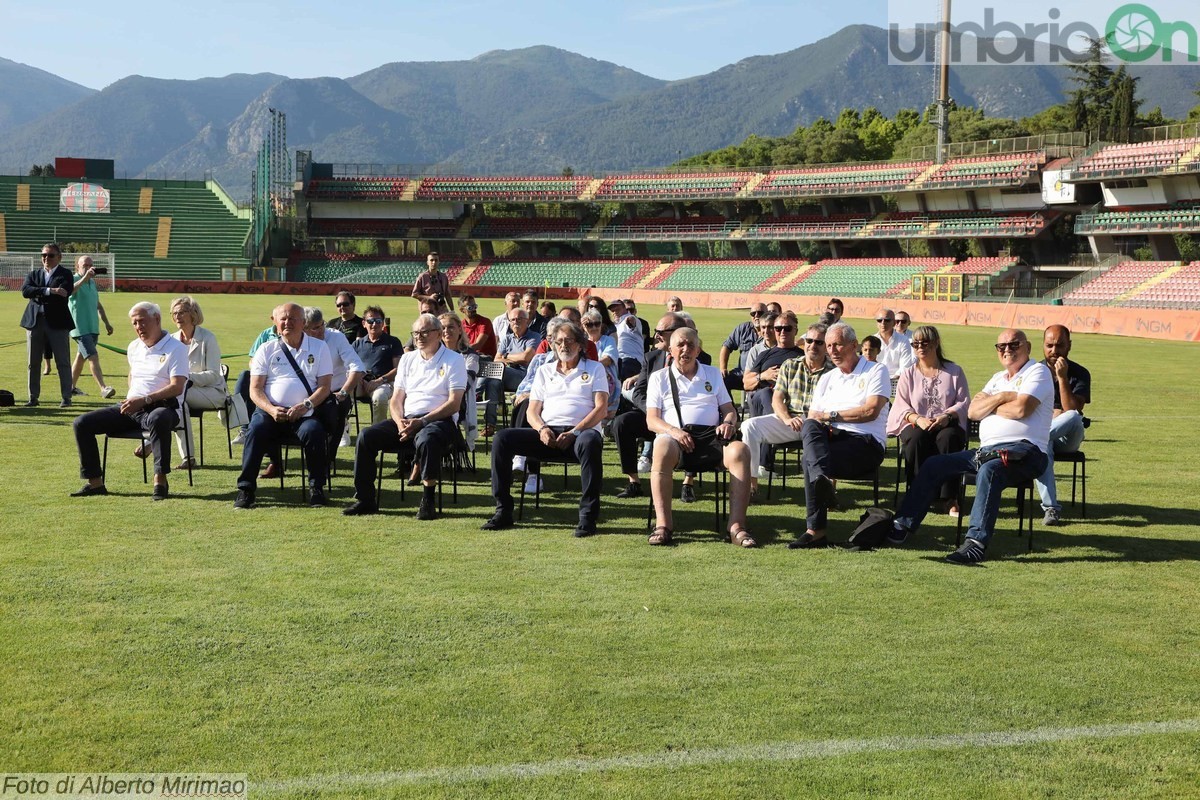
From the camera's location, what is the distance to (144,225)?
7344cm

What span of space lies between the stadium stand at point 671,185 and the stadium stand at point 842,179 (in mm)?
2311

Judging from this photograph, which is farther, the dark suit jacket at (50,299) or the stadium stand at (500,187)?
the stadium stand at (500,187)

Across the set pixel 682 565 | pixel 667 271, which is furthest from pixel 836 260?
pixel 682 565

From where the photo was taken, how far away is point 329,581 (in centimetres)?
662

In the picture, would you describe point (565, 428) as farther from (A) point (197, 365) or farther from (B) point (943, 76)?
(B) point (943, 76)

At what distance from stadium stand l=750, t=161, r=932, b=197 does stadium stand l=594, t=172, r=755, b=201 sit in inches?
91.0

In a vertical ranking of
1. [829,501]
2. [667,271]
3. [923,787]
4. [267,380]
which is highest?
[667,271]

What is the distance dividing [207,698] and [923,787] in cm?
297

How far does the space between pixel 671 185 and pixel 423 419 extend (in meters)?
71.2

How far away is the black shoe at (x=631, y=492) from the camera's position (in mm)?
9594

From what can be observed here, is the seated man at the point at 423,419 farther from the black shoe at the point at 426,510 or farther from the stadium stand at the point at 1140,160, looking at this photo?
the stadium stand at the point at 1140,160

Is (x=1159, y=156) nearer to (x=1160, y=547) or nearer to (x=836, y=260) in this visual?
(x=836, y=260)

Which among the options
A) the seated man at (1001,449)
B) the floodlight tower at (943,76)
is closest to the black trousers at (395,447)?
the seated man at (1001,449)

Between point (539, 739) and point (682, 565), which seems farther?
point (682, 565)
